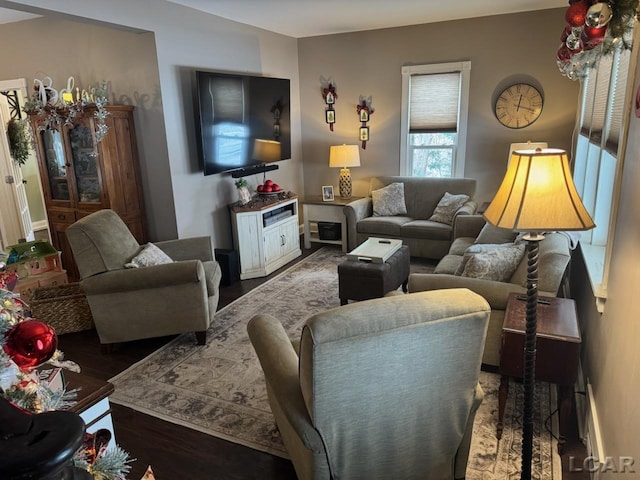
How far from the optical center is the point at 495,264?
Answer: 2711mm

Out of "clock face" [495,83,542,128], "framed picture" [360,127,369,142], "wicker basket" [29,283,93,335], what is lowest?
"wicker basket" [29,283,93,335]

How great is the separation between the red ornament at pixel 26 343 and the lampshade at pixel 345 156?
4853 millimetres

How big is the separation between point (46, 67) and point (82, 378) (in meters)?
4.36

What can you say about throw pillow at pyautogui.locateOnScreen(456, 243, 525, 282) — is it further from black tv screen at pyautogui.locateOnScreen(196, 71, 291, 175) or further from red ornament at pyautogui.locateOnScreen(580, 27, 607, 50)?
black tv screen at pyautogui.locateOnScreen(196, 71, 291, 175)

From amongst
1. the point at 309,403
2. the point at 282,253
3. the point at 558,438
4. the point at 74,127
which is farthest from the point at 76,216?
the point at 558,438

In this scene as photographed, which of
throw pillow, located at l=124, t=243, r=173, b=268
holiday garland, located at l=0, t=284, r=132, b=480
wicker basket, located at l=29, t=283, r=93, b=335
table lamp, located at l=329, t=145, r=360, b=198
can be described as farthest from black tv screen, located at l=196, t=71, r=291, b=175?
holiday garland, located at l=0, t=284, r=132, b=480

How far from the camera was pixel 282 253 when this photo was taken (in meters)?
5.16

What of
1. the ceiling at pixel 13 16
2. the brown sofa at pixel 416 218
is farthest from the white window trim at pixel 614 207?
the ceiling at pixel 13 16

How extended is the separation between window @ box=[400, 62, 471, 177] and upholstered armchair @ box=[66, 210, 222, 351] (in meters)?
3.49

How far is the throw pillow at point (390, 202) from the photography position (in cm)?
536

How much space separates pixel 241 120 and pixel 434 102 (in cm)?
237

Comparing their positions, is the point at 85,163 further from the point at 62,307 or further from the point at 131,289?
the point at 131,289

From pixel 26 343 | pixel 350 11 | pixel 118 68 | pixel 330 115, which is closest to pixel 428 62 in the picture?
pixel 350 11

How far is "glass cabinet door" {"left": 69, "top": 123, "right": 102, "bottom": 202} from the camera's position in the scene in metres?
4.04
